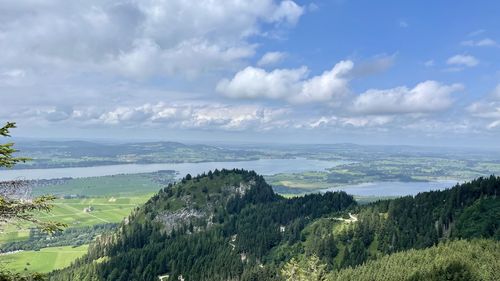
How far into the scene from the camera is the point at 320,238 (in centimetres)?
19500

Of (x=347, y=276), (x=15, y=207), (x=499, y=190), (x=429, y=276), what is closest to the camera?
(x=15, y=207)

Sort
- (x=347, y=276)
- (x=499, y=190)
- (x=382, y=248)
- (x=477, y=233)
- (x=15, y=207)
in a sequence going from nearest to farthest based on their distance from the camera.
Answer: (x=15, y=207) → (x=347, y=276) → (x=477, y=233) → (x=382, y=248) → (x=499, y=190)

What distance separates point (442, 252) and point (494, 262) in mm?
17861

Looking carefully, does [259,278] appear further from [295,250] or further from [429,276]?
[429,276]

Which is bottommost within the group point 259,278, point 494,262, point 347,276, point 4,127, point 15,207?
point 259,278

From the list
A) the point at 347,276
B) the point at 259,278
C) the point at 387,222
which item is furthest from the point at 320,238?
the point at 347,276

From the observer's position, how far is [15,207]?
2281cm

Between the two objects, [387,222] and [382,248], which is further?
[387,222]

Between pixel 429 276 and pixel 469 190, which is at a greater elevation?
pixel 469 190

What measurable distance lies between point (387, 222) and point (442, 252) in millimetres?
53631

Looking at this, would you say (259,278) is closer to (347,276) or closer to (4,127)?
(347,276)

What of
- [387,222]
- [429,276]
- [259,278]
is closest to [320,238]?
[387,222]

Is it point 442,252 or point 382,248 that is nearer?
point 442,252

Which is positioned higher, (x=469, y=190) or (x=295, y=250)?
(x=469, y=190)
